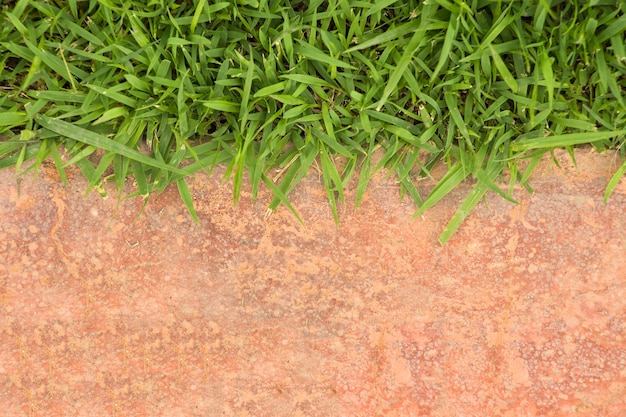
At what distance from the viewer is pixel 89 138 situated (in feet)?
4.24

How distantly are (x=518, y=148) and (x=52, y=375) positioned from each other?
1.41m

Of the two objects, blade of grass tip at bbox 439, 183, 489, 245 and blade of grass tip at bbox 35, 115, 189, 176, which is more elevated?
blade of grass tip at bbox 439, 183, 489, 245

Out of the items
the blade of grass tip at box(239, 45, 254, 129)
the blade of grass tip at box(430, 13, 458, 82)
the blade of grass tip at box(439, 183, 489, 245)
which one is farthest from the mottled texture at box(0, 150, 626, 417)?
the blade of grass tip at box(430, 13, 458, 82)

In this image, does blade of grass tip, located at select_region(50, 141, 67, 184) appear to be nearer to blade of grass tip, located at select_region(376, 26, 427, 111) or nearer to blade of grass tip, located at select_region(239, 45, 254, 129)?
blade of grass tip, located at select_region(239, 45, 254, 129)

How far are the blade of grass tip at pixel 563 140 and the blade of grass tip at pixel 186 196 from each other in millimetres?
874

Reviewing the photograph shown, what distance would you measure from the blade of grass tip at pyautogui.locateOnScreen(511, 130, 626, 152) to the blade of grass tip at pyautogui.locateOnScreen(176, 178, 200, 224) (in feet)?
2.87

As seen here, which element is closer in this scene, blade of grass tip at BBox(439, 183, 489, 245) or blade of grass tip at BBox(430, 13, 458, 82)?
blade of grass tip at BBox(430, 13, 458, 82)

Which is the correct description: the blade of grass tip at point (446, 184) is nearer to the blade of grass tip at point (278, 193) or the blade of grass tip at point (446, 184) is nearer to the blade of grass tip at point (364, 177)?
the blade of grass tip at point (364, 177)

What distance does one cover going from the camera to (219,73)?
1277mm

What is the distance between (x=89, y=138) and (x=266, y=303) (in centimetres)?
65

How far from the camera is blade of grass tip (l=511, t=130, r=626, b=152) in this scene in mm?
1244

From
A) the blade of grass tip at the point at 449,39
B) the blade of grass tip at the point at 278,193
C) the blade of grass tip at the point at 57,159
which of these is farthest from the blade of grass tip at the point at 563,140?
the blade of grass tip at the point at 57,159

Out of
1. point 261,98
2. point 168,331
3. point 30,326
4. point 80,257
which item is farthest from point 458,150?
point 30,326

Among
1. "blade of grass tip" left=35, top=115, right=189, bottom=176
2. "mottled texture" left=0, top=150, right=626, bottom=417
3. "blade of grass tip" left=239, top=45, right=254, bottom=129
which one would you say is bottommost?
"mottled texture" left=0, top=150, right=626, bottom=417
